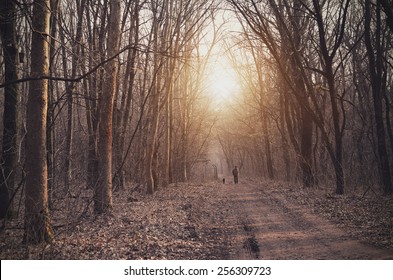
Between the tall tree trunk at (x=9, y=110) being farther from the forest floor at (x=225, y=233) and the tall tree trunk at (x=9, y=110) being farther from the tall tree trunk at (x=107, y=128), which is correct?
the tall tree trunk at (x=107, y=128)

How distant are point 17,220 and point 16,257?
13.2 ft

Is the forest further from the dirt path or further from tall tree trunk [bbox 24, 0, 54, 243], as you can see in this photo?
the dirt path

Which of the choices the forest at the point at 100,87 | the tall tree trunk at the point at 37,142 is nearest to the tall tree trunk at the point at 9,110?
the forest at the point at 100,87

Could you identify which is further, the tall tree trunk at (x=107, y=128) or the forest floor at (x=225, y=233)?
the tall tree trunk at (x=107, y=128)

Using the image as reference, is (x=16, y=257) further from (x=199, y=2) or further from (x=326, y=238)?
(x=199, y=2)

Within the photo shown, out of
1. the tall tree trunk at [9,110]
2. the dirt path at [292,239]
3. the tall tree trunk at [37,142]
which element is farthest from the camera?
the tall tree trunk at [9,110]

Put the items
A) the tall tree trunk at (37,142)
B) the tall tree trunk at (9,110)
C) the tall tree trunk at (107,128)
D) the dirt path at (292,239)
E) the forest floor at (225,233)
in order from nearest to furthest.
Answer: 1. the dirt path at (292,239)
2. the forest floor at (225,233)
3. the tall tree trunk at (37,142)
4. the tall tree trunk at (9,110)
5. the tall tree trunk at (107,128)

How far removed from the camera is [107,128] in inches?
324

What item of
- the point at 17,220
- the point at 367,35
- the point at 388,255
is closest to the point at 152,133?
the point at 17,220

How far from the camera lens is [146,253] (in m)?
5.18

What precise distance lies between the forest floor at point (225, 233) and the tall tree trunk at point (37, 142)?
340mm

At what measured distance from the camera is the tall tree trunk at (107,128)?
823 cm

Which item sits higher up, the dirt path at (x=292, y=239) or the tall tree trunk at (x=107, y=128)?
the tall tree trunk at (x=107, y=128)

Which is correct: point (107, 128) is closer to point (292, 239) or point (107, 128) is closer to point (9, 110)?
point (9, 110)
